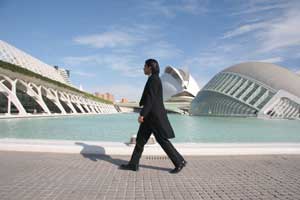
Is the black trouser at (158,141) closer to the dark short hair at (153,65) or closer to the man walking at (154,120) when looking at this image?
the man walking at (154,120)

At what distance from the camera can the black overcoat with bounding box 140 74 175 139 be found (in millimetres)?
3922

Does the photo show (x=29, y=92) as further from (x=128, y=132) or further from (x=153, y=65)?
(x=153, y=65)

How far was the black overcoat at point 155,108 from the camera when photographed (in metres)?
3.92

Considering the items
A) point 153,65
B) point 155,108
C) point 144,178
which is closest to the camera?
point 144,178

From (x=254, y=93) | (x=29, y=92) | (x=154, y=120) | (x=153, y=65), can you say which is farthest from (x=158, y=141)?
(x=254, y=93)

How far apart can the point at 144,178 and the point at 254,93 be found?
31122mm

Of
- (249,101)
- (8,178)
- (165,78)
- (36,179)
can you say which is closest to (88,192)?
(36,179)

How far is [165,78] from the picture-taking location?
8881 cm

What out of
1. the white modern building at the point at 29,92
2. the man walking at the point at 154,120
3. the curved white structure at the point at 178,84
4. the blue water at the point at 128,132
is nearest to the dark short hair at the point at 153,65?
the man walking at the point at 154,120

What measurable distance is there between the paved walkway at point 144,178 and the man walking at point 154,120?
0.23m

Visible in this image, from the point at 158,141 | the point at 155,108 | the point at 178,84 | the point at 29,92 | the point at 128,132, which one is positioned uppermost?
the point at 178,84

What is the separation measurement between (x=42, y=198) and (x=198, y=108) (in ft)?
127

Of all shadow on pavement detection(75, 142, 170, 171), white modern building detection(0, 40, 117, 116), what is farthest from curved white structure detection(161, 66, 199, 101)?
shadow on pavement detection(75, 142, 170, 171)

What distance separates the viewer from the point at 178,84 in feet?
286
